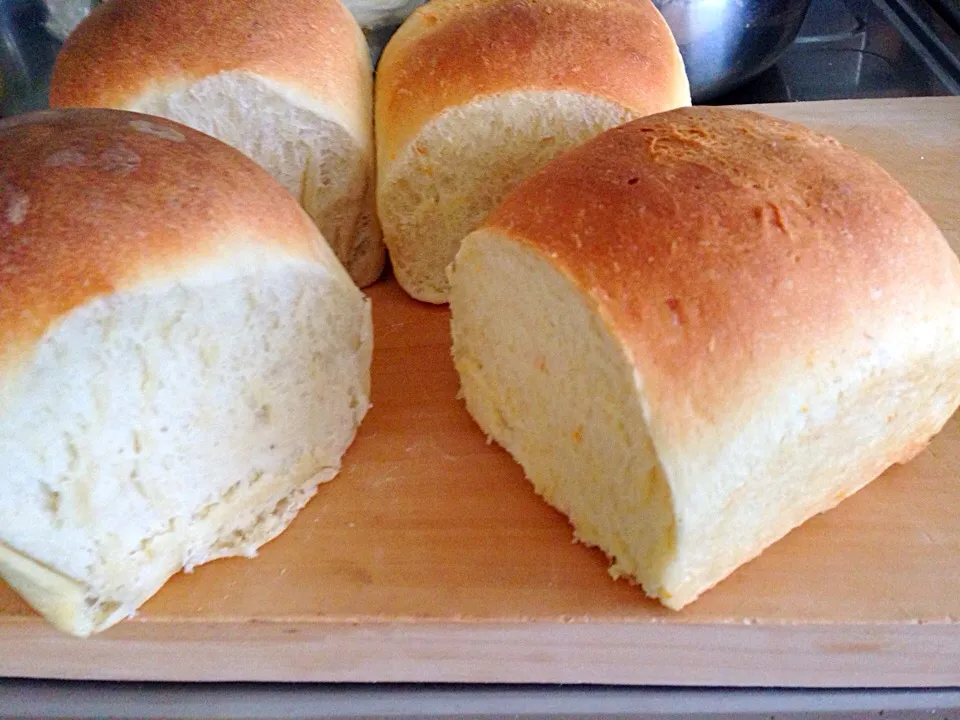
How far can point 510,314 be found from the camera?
137 centimetres

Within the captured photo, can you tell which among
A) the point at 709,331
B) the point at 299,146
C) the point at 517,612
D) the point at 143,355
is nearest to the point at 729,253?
the point at 709,331

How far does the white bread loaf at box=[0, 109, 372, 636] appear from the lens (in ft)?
3.60

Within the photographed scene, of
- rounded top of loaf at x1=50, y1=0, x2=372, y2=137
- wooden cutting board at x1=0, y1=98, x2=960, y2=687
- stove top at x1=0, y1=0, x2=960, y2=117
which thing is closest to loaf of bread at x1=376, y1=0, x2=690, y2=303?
rounded top of loaf at x1=50, y1=0, x2=372, y2=137

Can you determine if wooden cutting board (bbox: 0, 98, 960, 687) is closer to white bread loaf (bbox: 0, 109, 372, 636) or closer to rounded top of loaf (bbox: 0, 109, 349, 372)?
white bread loaf (bbox: 0, 109, 372, 636)

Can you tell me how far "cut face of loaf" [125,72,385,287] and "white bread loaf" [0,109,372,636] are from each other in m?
0.26

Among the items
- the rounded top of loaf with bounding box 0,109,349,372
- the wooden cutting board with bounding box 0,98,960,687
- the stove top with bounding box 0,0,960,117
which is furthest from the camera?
the stove top with bounding box 0,0,960,117

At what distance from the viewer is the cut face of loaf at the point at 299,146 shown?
1.59 meters

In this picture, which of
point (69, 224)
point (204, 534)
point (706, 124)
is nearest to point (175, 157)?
point (69, 224)

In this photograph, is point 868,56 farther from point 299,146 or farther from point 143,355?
point 143,355

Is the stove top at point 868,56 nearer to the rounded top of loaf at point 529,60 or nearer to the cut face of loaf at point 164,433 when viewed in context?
the rounded top of loaf at point 529,60

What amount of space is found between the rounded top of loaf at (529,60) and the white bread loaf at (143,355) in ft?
1.46

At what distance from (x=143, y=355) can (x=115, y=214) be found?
0.21m

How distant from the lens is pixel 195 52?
158 cm

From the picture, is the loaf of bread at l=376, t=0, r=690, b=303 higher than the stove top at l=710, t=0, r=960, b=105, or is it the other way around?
the loaf of bread at l=376, t=0, r=690, b=303
